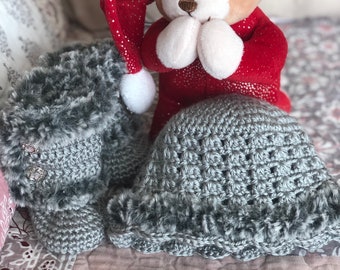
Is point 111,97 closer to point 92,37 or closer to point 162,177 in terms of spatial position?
point 162,177

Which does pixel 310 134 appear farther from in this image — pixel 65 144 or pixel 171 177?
pixel 65 144

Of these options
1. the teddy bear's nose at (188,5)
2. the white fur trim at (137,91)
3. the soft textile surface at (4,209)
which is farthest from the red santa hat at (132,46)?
the soft textile surface at (4,209)

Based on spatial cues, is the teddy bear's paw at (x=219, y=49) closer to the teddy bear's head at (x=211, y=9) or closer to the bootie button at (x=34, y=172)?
the teddy bear's head at (x=211, y=9)

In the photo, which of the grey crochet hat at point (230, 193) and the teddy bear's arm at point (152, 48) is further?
the teddy bear's arm at point (152, 48)

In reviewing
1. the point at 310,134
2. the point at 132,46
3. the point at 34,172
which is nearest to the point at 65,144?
the point at 34,172

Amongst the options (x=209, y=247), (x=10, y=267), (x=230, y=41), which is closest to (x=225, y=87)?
(x=230, y=41)

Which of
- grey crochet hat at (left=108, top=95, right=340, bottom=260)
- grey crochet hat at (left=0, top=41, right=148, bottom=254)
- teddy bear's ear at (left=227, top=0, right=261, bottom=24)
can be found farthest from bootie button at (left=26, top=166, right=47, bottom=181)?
teddy bear's ear at (left=227, top=0, right=261, bottom=24)
